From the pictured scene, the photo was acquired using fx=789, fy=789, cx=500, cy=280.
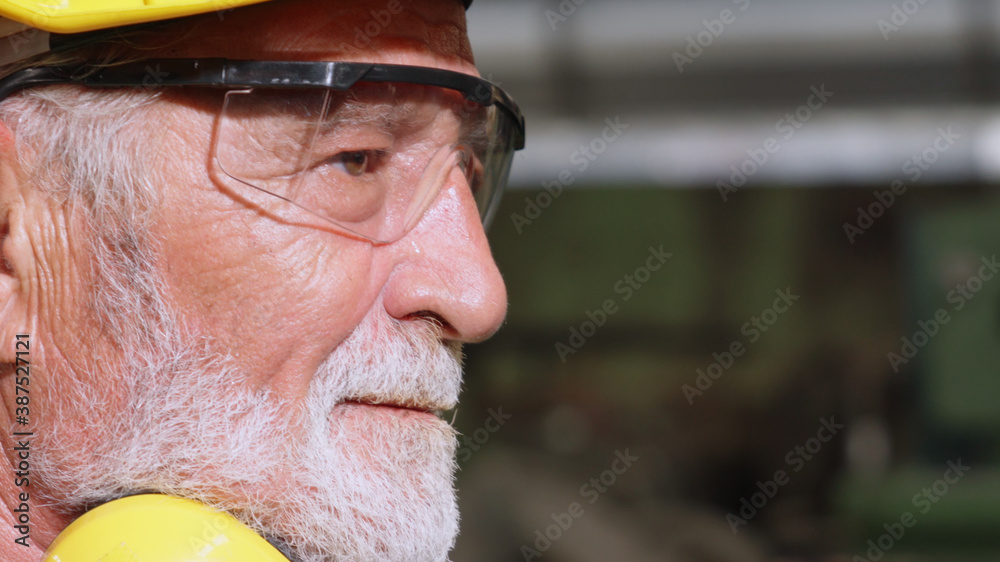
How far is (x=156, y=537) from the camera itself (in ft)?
2.70

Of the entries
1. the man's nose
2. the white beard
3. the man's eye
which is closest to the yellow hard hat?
the white beard

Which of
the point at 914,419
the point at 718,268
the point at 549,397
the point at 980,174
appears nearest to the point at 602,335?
the point at 549,397

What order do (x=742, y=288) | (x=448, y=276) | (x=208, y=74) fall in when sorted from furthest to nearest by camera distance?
(x=742, y=288) → (x=448, y=276) → (x=208, y=74)

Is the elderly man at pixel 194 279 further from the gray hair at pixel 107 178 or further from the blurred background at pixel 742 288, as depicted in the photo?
the blurred background at pixel 742 288

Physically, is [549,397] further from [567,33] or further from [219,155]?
[219,155]

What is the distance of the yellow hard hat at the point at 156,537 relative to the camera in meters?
0.80

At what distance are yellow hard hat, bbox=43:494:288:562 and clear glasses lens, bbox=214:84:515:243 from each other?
36 centimetres

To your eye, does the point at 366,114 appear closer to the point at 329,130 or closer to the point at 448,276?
the point at 329,130

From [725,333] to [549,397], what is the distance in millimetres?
1323

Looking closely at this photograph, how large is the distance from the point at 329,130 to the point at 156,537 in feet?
1.68

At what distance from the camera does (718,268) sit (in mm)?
5527

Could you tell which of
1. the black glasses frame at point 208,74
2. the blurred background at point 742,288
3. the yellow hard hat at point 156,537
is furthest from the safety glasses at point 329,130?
the blurred background at point 742,288

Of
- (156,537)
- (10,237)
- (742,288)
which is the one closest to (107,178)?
(10,237)

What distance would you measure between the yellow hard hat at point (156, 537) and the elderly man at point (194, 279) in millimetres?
77
